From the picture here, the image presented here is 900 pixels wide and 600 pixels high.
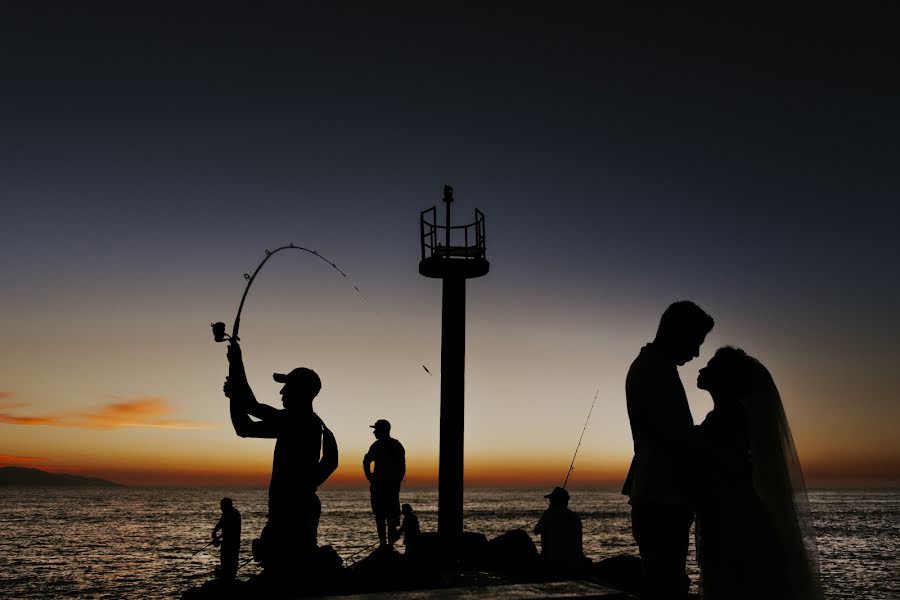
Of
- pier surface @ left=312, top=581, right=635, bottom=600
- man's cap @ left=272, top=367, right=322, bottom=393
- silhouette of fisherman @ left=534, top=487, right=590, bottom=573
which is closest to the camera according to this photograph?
pier surface @ left=312, top=581, right=635, bottom=600

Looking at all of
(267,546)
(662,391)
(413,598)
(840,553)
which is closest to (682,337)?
(662,391)

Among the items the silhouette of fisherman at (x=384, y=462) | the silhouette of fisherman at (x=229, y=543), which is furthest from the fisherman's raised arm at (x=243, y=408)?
the silhouette of fisherman at (x=229, y=543)

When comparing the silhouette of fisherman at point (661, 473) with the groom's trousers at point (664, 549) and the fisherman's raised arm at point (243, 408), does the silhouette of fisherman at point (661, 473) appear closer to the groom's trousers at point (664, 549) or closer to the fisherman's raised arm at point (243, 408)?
the groom's trousers at point (664, 549)

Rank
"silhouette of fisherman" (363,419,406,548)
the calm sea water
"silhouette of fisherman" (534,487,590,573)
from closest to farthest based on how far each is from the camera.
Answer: "silhouette of fisherman" (534,487,590,573) → "silhouette of fisherman" (363,419,406,548) → the calm sea water

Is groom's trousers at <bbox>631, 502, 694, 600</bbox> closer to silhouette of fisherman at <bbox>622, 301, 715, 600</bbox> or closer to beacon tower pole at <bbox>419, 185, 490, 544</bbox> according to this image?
silhouette of fisherman at <bbox>622, 301, 715, 600</bbox>

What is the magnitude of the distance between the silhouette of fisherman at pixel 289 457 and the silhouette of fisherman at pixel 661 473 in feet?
6.12

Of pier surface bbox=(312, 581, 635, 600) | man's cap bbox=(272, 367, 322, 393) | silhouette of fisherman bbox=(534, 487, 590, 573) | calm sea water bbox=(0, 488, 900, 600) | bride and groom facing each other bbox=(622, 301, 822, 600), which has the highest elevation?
man's cap bbox=(272, 367, 322, 393)

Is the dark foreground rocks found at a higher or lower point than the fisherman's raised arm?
lower

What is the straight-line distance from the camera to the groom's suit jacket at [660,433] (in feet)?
10.3

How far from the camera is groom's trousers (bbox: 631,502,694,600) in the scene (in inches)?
122

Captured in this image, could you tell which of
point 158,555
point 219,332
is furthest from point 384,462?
point 158,555

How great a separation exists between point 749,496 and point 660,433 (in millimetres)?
840

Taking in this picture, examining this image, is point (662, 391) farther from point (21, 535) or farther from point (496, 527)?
point (496, 527)

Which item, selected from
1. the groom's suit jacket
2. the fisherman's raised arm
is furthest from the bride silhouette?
the fisherman's raised arm
